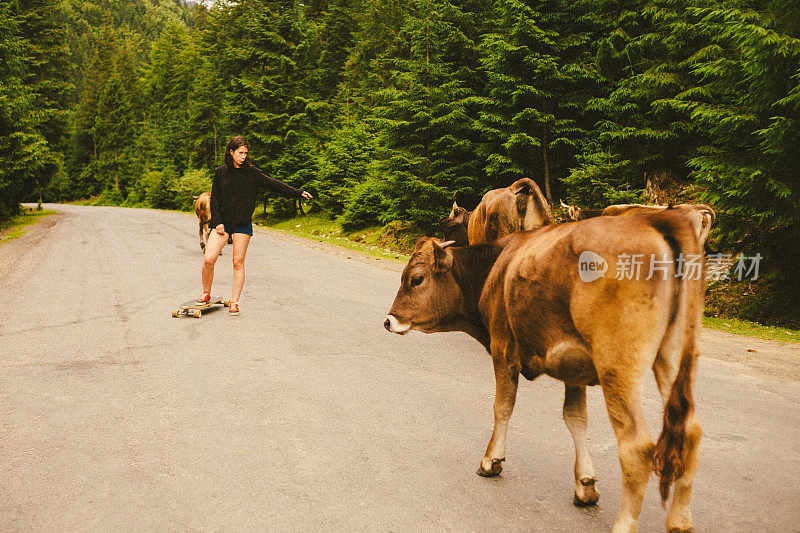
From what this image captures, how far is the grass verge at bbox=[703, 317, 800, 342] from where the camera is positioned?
7.98m

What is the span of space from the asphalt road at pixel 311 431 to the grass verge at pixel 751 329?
0.88 metres

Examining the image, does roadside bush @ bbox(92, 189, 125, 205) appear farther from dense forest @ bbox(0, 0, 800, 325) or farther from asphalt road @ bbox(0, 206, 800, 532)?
asphalt road @ bbox(0, 206, 800, 532)

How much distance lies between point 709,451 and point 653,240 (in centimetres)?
238

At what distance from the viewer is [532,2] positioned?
15.0 meters

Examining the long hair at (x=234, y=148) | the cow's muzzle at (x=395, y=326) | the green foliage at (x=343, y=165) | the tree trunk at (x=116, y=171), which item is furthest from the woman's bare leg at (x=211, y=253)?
the tree trunk at (x=116, y=171)

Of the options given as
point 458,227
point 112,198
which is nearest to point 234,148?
point 458,227

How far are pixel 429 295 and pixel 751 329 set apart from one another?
7623 millimetres

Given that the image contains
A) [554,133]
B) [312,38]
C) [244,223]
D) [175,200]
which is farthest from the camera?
[175,200]

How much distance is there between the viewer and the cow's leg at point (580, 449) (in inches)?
118

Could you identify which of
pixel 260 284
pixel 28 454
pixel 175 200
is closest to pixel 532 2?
pixel 260 284

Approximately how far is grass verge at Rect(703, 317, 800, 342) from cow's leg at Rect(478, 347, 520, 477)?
6.88 metres

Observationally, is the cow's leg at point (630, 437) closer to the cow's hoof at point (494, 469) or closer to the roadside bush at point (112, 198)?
the cow's hoof at point (494, 469)

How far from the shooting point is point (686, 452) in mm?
2438

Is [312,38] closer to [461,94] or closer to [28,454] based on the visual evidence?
[461,94]
